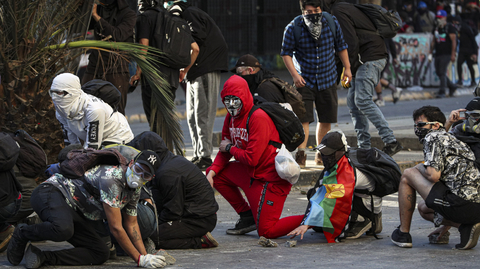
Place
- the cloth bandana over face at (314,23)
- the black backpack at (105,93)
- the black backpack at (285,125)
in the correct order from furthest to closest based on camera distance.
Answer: the cloth bandana over face at (314,23) → the black backpack at (105,93) → the black backpack at (285,125)

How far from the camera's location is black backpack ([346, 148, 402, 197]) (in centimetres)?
560

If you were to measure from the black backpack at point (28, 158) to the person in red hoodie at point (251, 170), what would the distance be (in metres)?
1.34

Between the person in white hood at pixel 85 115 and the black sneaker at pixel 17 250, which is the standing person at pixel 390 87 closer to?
the person in white hood at pixel 85 115

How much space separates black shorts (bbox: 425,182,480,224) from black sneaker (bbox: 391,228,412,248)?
28 cm

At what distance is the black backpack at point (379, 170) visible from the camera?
5.60 metres

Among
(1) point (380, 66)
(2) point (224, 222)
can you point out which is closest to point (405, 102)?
(1) point (380, 66)

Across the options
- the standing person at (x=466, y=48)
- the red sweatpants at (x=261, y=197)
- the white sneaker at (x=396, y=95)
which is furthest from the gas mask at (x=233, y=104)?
the standing person at (x=466, y=48)

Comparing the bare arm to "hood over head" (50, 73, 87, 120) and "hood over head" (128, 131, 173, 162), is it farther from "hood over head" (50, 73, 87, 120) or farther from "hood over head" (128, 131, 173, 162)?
"hood over head" (128, 131, 173, 162)

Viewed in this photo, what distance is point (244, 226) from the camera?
5918 millimetres

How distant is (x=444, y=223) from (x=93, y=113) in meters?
2.76

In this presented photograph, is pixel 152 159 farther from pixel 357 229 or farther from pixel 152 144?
pixel 357 229

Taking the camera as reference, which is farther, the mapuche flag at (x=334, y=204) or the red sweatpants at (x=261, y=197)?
the red sweatpants at (x=261, y=197)

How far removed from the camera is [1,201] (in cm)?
510

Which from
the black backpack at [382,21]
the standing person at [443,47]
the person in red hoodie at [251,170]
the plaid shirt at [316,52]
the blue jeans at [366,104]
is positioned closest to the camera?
the person in red hoodie at [251,170]
